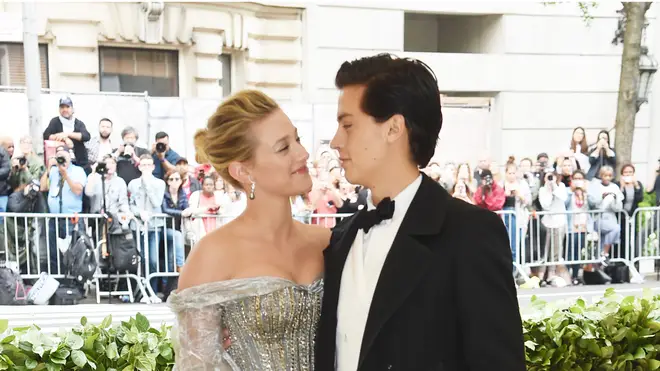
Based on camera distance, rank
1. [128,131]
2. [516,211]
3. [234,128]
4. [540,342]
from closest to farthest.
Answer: [234,128], [540,342], [128,131], [516,211]

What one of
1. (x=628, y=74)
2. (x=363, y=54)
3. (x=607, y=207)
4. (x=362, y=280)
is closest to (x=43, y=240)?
(x=363, y=54)

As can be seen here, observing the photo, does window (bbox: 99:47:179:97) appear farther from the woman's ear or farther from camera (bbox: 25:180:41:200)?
the woman's ear

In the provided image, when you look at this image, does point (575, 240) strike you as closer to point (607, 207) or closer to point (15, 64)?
point (607, 207)

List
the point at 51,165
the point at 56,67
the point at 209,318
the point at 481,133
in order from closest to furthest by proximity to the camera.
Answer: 1. the point at 209,318
2. the point at 56,67
3. the point at 51,165
4. the point at 481,133

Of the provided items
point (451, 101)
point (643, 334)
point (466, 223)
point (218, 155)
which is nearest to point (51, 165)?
point (451, 101)

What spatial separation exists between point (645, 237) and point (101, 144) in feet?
17.0

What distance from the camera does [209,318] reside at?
2043mm

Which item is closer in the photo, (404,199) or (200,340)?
(404,199)

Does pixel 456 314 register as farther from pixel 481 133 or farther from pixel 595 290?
pixel 595 290

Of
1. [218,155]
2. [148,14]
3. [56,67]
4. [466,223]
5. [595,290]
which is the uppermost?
[148,14]

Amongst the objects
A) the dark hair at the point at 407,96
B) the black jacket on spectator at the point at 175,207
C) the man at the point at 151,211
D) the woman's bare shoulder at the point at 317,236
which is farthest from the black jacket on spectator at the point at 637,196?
the dark hair at the point at 407,96

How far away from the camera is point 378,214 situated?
1718 mm

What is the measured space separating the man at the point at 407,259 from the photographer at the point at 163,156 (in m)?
4.43

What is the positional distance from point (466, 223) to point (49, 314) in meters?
4.45
